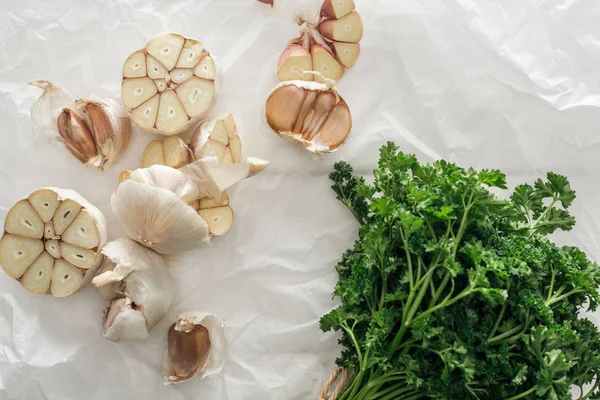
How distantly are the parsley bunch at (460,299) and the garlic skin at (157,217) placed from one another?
0.37 metres

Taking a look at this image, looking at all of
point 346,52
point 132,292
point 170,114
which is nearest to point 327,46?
point 346,52

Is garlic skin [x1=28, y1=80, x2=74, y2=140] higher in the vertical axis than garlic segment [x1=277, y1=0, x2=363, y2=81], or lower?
lower

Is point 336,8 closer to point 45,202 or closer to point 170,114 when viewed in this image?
point 170,114

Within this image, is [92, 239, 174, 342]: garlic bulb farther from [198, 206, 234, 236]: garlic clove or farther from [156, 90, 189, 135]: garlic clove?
[156, 90, 189, 135]: garlic clove

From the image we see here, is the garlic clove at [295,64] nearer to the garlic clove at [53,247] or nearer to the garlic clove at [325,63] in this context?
the garlic clove at [325,63]

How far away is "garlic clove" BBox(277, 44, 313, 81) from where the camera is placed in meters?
1.52

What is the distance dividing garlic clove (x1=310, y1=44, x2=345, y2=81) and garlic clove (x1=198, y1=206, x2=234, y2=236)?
16.7 inches

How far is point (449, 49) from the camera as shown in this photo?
5.30 feet

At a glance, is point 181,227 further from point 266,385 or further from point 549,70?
point 549,70

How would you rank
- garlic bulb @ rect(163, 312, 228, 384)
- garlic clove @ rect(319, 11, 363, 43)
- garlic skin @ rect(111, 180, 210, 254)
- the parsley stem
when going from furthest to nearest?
garlic clove @ rect(319, 11, 363, 43) → garlic bulb @ rect(163, 312, 228, 384) → garlic skin @ rect(111, 180, 210, 254) → the parsley stem

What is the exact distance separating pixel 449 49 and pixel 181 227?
845 mm

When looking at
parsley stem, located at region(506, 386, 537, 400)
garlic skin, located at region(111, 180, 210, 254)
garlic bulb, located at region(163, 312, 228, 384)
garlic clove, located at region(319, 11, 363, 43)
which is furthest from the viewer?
garlic clove, located at region(319, 11, 363, 43)

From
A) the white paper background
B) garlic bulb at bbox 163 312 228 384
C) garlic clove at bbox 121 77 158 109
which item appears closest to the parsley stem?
the white paper background

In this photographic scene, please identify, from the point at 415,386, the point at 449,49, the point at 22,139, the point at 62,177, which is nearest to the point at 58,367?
the point at 62,177
